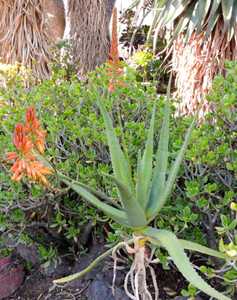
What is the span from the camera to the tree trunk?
8.02m

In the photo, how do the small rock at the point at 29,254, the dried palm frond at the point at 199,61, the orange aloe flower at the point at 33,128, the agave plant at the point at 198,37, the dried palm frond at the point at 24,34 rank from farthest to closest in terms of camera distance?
the dried palm frond at the point at 24,34 → the dried palm frond at the point at 199,61 → the agave plant at the point at 198,37 → the small rock at the point at 29,254 → the orange aloe flower at the point at 33,128

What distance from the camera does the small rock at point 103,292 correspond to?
2859mm

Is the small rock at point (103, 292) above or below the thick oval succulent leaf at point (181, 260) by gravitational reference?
below

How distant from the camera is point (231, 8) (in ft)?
16.9

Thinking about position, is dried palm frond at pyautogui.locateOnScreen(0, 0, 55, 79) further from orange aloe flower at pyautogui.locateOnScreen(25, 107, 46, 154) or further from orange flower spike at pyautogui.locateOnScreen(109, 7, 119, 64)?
orange aloe flower at pyautogui.locateOnScreen(25, 107, 46, 154)

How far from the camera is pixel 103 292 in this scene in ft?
9.62

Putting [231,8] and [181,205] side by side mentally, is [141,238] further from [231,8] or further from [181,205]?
[231,8]

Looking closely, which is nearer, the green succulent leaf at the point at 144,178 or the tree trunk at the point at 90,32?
the green succulent leaf at the point at 144,178

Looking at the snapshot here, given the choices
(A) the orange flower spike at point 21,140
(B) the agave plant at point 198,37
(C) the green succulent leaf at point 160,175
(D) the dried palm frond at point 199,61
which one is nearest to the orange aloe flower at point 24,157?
(A) the orange flower spike at point 21,140

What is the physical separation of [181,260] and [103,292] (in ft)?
4.95

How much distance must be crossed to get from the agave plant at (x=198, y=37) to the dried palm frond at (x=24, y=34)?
4.61ft

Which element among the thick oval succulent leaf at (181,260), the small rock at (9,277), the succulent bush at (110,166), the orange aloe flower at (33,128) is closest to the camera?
the thick oval succulent leaf at (181,260)

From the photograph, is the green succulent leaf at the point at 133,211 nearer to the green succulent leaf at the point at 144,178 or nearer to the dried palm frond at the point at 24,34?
the green succulent leaf at the point at 144,178

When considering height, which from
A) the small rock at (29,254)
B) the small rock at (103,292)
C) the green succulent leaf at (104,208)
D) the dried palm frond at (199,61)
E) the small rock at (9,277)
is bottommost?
the small rock at (9,277)
